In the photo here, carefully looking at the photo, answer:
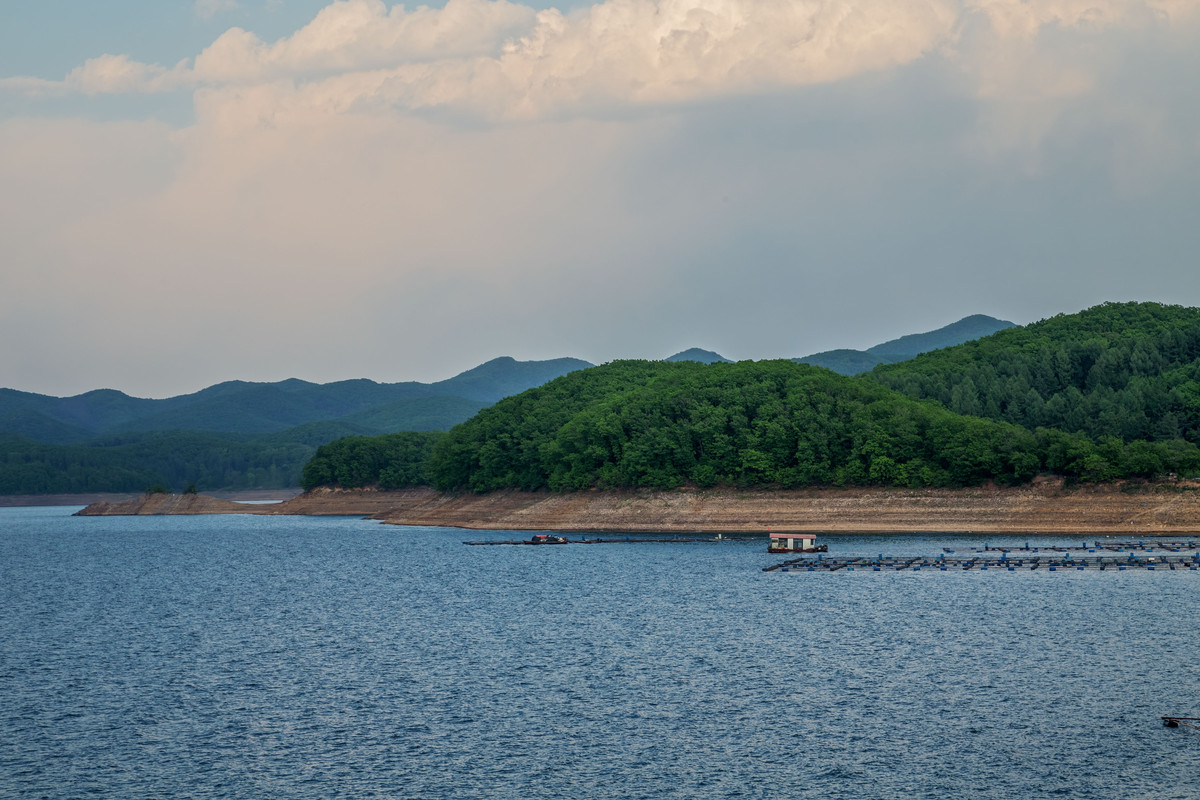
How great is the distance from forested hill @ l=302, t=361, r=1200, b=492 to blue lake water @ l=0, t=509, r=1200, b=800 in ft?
160

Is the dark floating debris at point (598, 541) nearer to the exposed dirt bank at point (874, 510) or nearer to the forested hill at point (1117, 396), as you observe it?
the exposed dirt bank at point (874, 510)

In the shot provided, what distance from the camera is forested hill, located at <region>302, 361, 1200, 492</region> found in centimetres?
13380

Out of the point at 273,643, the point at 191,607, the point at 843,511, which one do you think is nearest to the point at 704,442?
Result: the point at 843,511

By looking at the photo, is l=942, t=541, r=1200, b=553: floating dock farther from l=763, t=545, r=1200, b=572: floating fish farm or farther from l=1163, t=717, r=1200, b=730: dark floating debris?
l=1163, t=717, r=1200, b=730: dark floating debris

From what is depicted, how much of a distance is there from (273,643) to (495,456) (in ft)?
415

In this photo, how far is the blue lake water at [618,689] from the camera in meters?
35.8

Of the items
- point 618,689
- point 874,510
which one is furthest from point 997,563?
point 618,689

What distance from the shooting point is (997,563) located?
96.2 meters

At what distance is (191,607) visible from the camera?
81.6 meters

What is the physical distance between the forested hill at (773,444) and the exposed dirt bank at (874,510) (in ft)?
7.18

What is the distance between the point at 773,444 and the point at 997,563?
2484 inches

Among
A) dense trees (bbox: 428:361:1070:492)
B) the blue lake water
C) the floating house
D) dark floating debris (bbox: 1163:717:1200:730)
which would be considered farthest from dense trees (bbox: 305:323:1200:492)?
dark floating debris (bbox: 1163:717:1200:730)

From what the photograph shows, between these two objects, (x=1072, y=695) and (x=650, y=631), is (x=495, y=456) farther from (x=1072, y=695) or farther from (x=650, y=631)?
(x=1072, y=695)

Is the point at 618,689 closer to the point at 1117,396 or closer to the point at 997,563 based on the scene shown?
the point at 997,563
